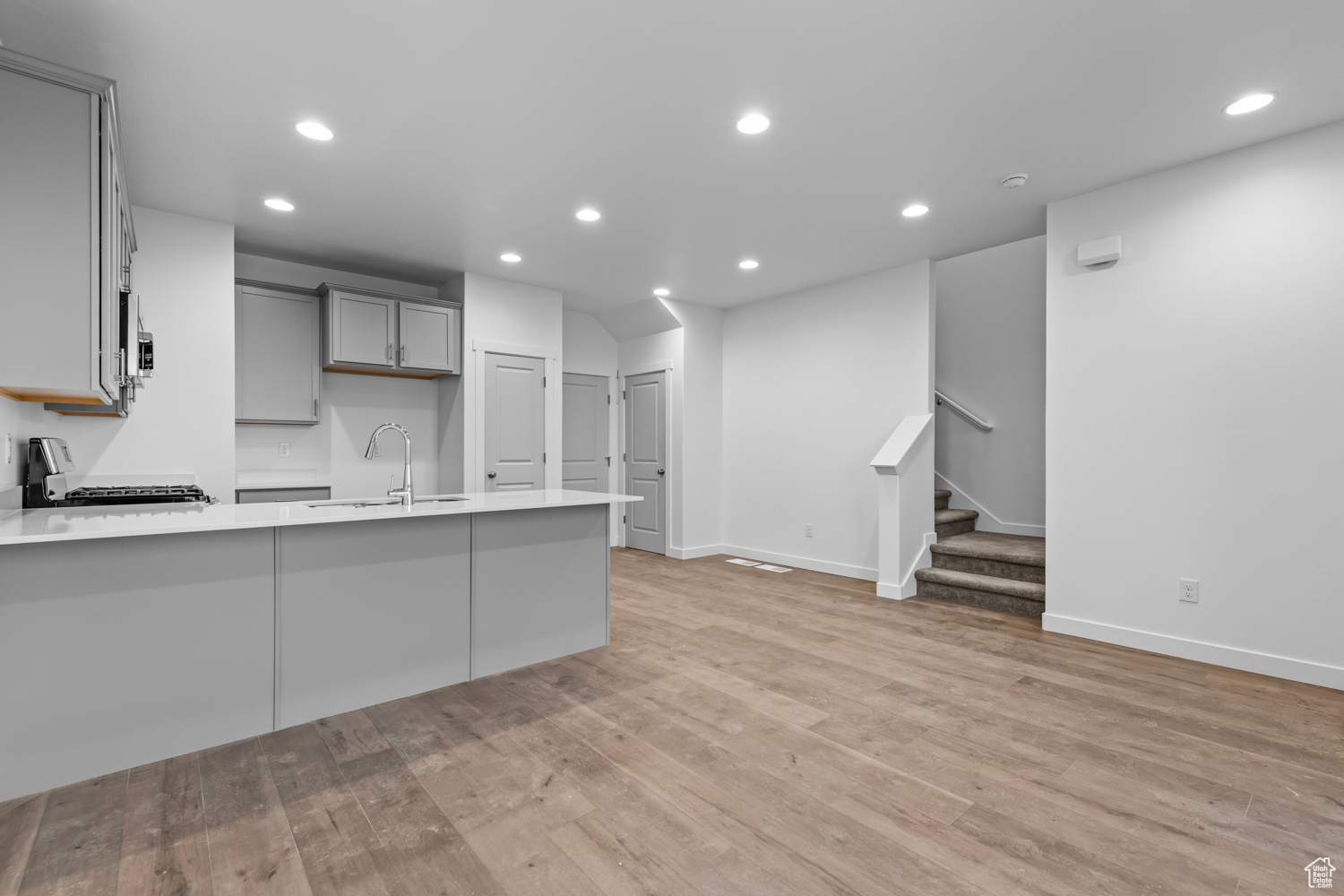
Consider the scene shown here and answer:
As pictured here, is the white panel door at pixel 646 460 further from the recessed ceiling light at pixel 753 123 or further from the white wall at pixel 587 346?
the recessed ceiling light at pixel 753 123

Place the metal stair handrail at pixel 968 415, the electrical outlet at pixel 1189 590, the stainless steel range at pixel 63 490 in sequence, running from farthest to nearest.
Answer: the metal stair handrail at pixel 968 415, the electrical outlet at pixel 1189 590, the stainless steel range at pixel 63 490

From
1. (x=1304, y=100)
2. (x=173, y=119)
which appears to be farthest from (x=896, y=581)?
(x=173, y=119)

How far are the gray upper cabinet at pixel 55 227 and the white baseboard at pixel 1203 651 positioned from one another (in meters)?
5.00

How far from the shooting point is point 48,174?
84.8 inches

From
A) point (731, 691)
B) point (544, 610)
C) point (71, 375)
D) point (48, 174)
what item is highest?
point (48, 174)

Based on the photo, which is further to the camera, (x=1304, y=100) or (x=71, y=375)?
(x=1304, y=100)

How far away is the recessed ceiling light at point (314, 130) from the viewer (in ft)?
9.45

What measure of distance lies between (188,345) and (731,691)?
3.88 meters

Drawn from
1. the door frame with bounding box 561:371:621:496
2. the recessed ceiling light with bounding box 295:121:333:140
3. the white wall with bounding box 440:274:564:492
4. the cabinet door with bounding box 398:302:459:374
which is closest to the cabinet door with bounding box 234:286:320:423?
the cabinet door with bounding box 398:302:459:374

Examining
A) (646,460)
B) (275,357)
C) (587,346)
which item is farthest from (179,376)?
(646,460)

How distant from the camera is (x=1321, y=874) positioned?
Result: 1669 millimetres

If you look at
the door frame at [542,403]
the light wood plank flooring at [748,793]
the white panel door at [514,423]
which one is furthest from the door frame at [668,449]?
the light wood plank flooring at [748,793]

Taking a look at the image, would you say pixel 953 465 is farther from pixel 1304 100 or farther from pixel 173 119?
pixel 173 119

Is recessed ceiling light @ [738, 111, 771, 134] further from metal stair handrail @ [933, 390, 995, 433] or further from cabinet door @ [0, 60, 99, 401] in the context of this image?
metal stair handrail @ [933, 390, 995, 433]
